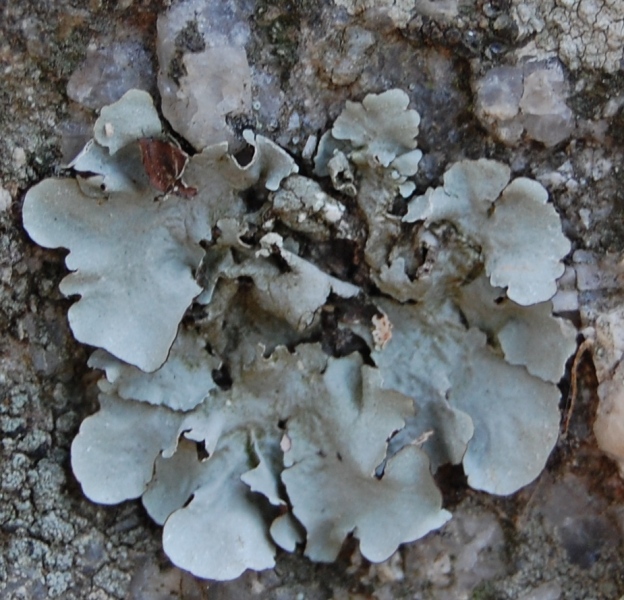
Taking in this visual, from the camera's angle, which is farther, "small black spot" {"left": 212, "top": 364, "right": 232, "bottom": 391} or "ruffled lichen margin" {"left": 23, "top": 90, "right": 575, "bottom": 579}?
"small black spot" {"left": 212, "top": 364, "right": 232, "bottom": 391}

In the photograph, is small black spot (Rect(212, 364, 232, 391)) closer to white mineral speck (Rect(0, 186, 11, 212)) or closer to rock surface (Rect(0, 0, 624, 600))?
rock surface (Rect(0, 0, 624, 600))

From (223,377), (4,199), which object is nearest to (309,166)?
(223,377)

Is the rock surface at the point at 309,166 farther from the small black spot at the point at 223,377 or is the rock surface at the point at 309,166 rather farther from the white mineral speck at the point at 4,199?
the small black spot at the point at 223,377

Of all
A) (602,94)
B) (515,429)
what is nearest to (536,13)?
(602,94)

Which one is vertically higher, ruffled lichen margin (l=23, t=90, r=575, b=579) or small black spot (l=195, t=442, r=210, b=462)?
ruffled lichen margin (l=23, t=90, r=575, b=579)

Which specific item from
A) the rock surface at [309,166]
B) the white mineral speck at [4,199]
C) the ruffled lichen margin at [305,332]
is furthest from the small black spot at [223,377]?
the white mineral speck at [4,199]

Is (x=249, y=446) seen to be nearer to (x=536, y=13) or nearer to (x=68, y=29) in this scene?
(x=68, y=29)

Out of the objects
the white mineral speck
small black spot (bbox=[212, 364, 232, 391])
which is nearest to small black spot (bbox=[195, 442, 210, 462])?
small black spot (bbox=[212, 364, 232, 391])

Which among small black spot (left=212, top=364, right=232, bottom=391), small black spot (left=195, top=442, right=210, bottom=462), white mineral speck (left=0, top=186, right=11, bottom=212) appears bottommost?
small black spot (left=195, top=442, right=210, bottom=462)

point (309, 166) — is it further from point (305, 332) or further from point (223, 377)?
point (223, 377)
